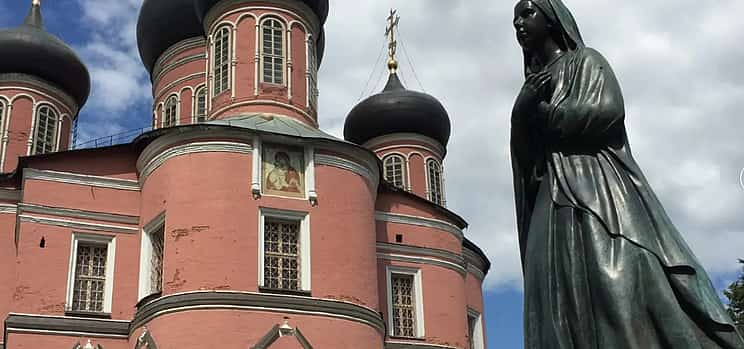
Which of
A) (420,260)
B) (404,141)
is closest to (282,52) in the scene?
(420,260)

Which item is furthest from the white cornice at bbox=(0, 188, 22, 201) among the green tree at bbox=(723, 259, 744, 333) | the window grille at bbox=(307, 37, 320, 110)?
the green tree at bbox=(723, 259, 744, 333)

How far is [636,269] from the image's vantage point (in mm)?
2918

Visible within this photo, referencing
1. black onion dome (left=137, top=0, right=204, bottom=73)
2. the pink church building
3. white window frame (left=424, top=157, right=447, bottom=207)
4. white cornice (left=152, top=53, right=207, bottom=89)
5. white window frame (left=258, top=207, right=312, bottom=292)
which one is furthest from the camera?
white window frame (left=424, top=157, right=447, bottom=207)

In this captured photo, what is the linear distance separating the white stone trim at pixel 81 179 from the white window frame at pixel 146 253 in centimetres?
125

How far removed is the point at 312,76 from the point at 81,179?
19.3 feet

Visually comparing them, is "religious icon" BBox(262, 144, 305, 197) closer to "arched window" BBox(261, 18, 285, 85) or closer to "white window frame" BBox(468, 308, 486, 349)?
"arched window" BBox(261, 18, 285, 85)

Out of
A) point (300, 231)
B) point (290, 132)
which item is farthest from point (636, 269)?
point (290, 132)

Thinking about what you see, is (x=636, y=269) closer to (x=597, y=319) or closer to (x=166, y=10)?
(x=597, y=319)

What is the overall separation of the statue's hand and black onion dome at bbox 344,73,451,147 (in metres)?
24.7

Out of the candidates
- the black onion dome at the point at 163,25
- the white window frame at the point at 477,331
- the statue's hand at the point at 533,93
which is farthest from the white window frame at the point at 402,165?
the statue's hand at the point at 533,93

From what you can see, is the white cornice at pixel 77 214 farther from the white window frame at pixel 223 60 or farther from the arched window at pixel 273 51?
the arched window at pixel 273 51

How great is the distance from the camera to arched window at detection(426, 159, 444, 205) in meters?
27.6

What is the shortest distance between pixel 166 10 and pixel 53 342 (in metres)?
12.0

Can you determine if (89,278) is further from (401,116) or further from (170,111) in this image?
(401,116)
